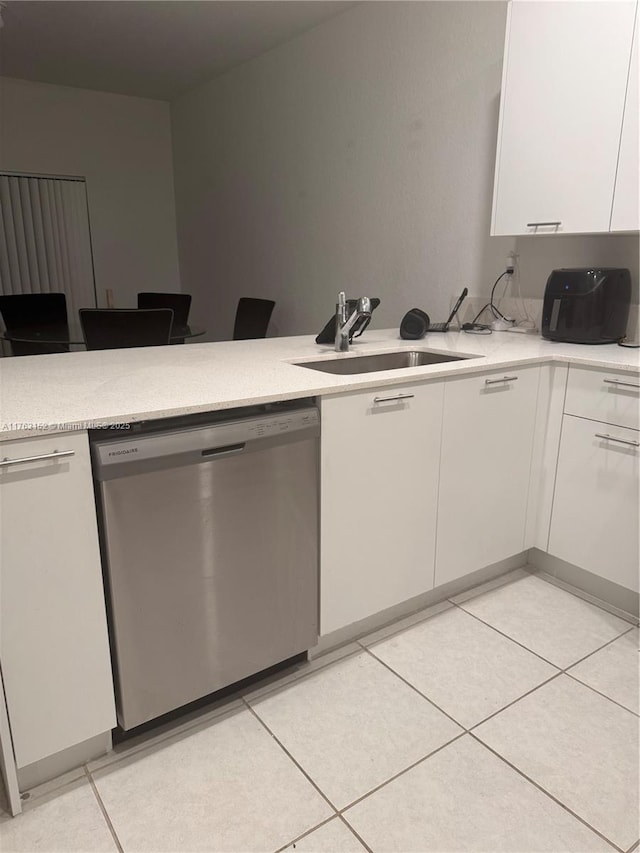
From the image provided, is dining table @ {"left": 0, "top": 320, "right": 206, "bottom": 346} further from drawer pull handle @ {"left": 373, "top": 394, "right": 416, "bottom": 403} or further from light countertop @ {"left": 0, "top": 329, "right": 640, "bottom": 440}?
drawer pull handle @ {"left": 373, "top": 394, "right": 416, "bottom": 403}

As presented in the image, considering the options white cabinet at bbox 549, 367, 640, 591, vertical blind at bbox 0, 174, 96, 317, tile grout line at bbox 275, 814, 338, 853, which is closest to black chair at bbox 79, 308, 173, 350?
white cabinet at bbox 549, 367, 640, 591

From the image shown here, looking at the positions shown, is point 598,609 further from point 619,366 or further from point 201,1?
point 201,1

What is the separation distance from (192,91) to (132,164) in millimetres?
817

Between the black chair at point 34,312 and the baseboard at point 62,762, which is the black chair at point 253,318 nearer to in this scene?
the black chair at point 34,312

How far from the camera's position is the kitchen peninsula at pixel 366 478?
1246 millimetres

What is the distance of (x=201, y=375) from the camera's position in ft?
5.49

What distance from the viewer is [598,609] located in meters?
2.13

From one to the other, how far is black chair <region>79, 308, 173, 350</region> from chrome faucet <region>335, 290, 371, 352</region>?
0.99m

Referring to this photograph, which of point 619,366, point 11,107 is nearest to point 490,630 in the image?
point 619,366

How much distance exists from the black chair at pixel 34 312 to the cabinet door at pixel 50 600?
2568mm

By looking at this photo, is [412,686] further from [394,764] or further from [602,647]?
[602,647]

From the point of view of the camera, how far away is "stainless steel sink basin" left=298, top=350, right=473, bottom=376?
7.02 ft

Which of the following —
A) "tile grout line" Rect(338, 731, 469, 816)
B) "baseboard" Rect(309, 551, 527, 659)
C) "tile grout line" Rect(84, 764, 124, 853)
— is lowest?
"tile grout line" Rect(338, 731, 469, 816)

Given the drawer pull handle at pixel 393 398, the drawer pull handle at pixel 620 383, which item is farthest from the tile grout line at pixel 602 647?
the drawer pull handle at pixel 393 398
